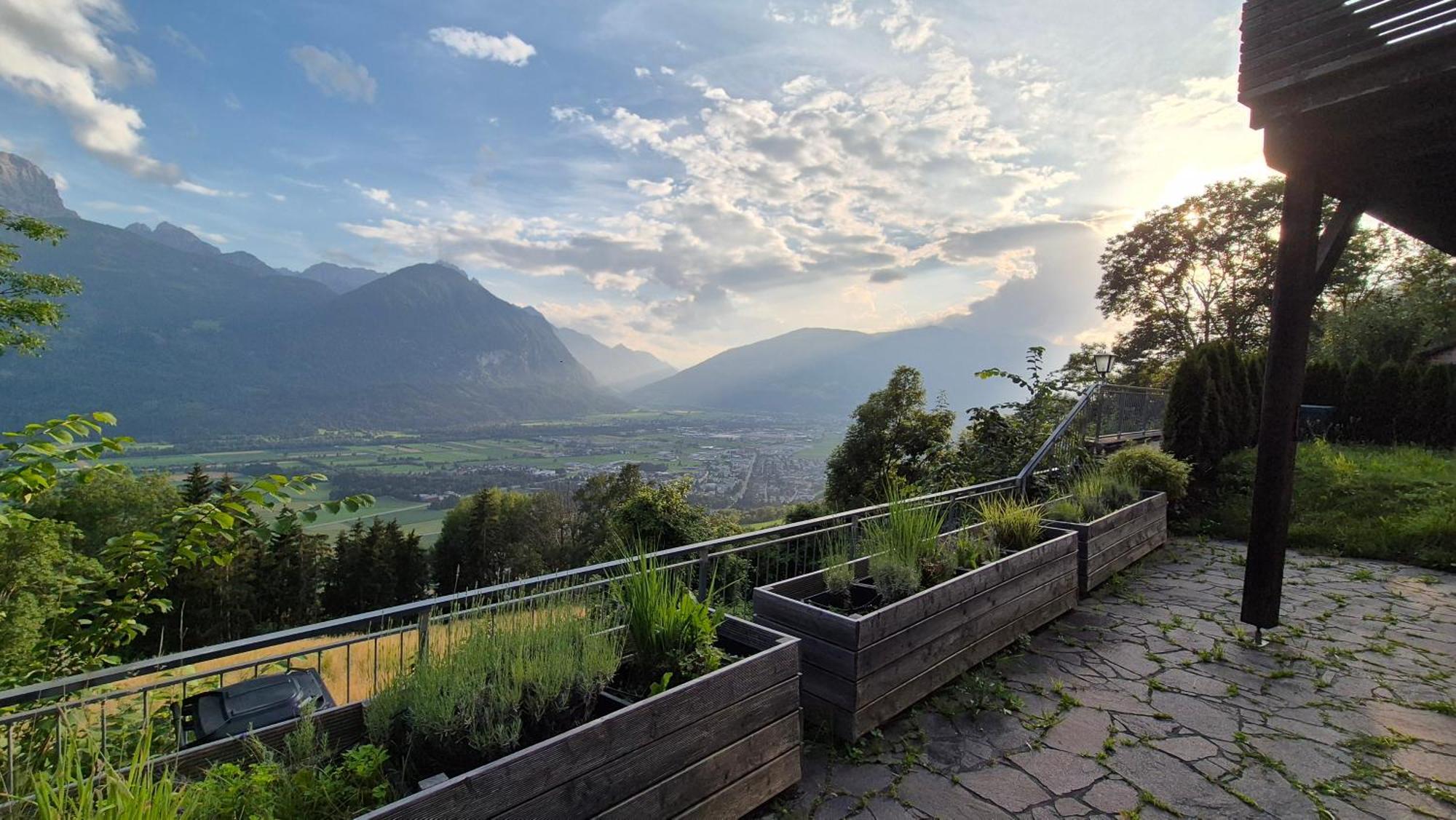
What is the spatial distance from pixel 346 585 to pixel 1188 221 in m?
43.8

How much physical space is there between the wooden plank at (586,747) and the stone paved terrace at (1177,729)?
64 centimetres

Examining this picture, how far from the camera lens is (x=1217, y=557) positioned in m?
6.25

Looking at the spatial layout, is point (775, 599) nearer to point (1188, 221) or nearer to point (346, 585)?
point (1188, 221)

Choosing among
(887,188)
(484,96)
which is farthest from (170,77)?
(887,188)

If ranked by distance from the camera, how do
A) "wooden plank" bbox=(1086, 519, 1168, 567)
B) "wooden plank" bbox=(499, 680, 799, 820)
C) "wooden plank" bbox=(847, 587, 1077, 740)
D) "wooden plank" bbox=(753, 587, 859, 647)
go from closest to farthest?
"wooden plank" bbox=(499, 680, 799, 820) → "wooden plank" bbox=(753, 587, 859, 647) → "wooden plank" bbox=(847, 587, 1077, 740) → "wooden plank" bbox=(1086, 519, 1168, 567)

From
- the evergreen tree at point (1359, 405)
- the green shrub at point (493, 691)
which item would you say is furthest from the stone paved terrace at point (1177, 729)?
the evergreen tree at point (1359, 405)

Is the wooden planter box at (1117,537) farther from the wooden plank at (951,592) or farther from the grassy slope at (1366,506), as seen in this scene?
the grassy slope at (1366,506)

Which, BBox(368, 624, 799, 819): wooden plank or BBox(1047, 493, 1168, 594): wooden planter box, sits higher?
BBox(368, 624, 799, 819): wooden plank

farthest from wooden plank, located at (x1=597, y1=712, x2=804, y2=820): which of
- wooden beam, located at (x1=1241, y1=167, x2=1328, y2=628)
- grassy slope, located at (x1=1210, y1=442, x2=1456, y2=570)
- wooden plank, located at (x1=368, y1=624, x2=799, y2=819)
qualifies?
grassy slope, located at (x1=1210, y1=442, x2=1456, y2=570)

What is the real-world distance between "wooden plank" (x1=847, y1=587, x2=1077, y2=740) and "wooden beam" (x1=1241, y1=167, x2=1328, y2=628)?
1178mm

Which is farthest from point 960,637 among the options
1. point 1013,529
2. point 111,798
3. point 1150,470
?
point 1150,470

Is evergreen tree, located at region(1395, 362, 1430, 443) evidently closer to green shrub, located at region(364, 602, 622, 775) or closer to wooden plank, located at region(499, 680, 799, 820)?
wooden plank, located at region(499, 680, 799, 820)

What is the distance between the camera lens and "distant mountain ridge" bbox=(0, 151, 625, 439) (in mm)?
101000

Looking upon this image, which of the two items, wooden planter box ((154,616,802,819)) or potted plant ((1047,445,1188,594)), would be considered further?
potted plant ((1047,445,1188,594))
